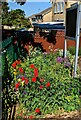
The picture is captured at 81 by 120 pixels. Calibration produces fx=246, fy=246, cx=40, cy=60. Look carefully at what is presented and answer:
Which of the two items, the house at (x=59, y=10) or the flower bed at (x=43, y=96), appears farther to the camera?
the house at (x=59, y=10)

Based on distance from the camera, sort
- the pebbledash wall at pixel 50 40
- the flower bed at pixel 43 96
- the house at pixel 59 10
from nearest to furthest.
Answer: the flower bed at pixel 43 96
the pebbledash wall at pixel 50 40
the house at pixel 59 10

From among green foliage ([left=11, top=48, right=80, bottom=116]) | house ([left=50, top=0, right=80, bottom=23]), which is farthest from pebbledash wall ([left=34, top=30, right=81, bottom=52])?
house ([left=50, top=0, right=80, bottom=23])

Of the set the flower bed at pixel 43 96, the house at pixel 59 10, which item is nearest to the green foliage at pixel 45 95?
the flower bed at pixel 43 96

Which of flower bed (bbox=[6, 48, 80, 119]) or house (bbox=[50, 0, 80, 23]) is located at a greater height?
house (bbox=[50, 0, 80, 23])

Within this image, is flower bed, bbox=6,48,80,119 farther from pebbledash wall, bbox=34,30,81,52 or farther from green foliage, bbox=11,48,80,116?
pebbledash wall, bbox=34,30,81,52

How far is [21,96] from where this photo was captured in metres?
5.12

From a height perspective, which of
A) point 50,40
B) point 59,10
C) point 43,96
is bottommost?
point 43,96

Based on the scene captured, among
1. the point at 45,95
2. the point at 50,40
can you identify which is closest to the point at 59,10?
the point at 50,40

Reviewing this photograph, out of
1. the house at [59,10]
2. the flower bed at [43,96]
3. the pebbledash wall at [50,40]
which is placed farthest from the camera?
the house at [59,10]

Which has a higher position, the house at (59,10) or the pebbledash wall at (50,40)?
the house at (59,10)

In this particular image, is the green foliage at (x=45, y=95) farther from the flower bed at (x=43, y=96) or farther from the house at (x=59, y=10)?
the house at (x=59, y=10)

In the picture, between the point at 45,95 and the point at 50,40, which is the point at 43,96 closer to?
the point at 45,95

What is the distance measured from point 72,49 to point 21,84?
9.04m

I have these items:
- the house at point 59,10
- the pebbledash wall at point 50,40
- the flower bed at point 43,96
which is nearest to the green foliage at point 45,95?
the flower bed at point 43,96
